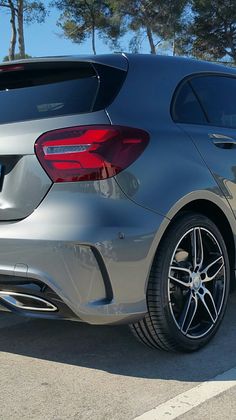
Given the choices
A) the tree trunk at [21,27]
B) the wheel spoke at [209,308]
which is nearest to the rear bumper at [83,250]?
the wheel spoke at [209,308]

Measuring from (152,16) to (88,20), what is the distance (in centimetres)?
388

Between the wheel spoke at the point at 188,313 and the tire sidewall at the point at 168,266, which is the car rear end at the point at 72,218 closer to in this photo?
the tire sidewall at the point at 168,266

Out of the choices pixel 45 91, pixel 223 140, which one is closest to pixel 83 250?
pixel 45 91

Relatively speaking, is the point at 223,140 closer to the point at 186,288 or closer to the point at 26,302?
the point at 186,288

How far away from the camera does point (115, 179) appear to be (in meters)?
2.84

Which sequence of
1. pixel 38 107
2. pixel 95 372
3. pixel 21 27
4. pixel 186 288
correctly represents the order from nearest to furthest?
pixel 38 107 → pixel 95 372 → pixel 186 288 → pixel 21 27

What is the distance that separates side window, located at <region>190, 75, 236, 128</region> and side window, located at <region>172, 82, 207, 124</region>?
0.24 ft

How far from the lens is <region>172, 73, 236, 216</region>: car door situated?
343cm

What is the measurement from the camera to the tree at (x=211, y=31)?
3322cm

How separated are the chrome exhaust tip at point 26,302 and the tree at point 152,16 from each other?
3070cm

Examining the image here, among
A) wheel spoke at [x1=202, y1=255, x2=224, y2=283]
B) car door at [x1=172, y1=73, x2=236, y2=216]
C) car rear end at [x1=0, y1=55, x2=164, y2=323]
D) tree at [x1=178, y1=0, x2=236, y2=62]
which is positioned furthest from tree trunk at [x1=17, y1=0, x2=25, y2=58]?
car rear end at [x1=0, y1=55, x2=164, y2=323]

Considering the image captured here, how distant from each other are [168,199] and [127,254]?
427mm

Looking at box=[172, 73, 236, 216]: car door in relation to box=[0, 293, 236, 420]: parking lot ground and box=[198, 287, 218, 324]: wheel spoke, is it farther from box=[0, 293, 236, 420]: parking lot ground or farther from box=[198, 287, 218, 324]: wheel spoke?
box=[0, 293, 236, 420]: parking lot ground

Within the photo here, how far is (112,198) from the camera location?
2.82 metres
